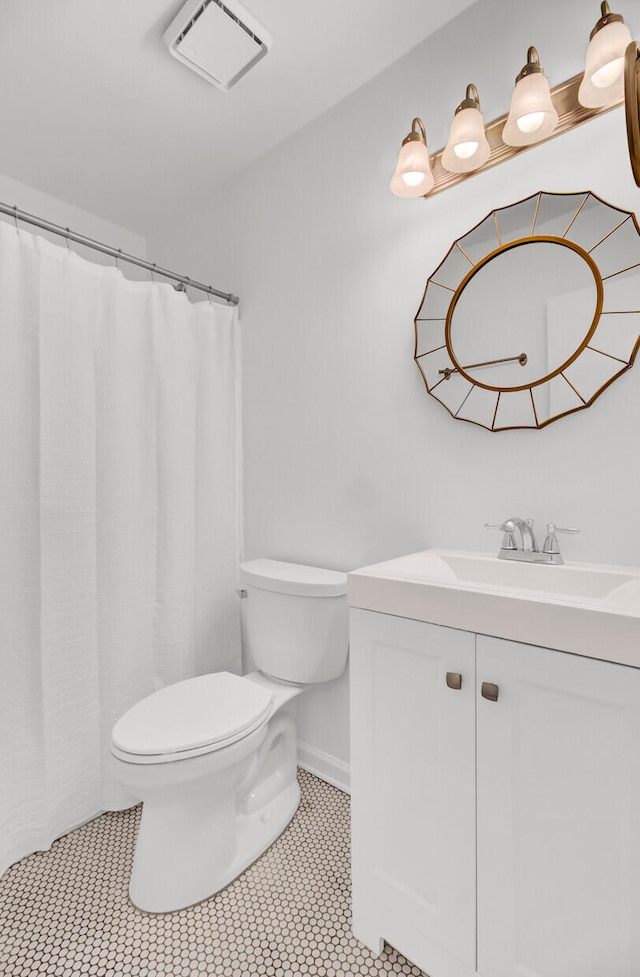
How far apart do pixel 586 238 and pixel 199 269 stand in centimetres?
174

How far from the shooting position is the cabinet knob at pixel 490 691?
2.92 feet

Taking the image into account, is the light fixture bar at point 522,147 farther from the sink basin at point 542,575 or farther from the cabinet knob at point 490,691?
the cabinet knob at point 490,691

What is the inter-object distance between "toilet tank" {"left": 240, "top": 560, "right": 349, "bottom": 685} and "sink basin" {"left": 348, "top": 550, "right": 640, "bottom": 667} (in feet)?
1.31

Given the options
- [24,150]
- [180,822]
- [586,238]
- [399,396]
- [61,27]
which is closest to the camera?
[586,238]

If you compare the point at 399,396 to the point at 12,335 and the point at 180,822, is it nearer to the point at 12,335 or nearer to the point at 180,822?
the point at 12,335

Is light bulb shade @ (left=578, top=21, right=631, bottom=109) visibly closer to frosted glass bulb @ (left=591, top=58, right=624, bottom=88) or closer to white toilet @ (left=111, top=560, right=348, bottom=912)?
frosted glass bulb @ (left=591, top=58, right=624, bottom=88)

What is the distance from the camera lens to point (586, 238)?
1.13 metres

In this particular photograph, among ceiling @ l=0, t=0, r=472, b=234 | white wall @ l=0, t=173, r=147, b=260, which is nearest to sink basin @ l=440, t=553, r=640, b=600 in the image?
ceiling @ l=0, t=0, r=472, b=234

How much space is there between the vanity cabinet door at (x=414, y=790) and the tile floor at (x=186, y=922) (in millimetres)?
120

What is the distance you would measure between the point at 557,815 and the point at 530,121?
1503 mm

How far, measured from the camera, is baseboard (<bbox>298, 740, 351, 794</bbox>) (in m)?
1.71

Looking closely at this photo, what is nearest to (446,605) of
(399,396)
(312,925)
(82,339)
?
(399,396)

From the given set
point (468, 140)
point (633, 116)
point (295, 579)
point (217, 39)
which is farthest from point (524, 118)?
point (295, 579)

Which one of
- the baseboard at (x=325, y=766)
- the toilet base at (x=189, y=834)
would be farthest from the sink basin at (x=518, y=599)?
the baseboard at (x=325, y=766)
